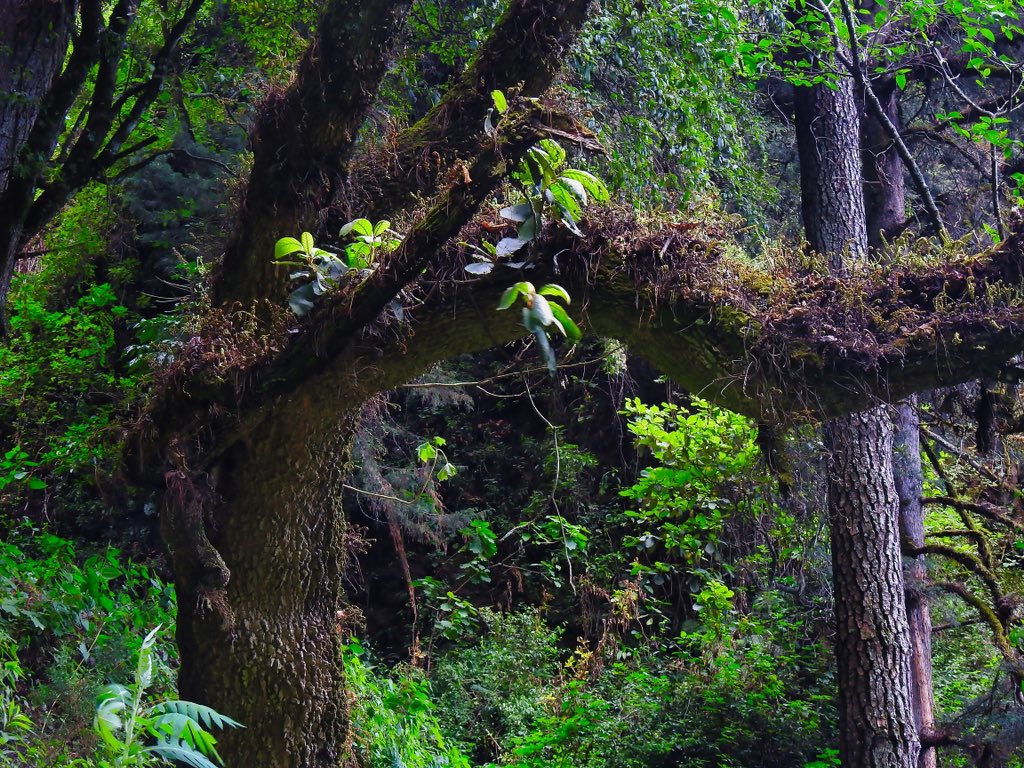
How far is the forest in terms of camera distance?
3.30m

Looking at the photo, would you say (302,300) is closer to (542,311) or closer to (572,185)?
(572,185)

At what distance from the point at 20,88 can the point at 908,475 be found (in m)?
6.61

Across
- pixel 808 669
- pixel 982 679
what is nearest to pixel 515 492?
pixel 808 669

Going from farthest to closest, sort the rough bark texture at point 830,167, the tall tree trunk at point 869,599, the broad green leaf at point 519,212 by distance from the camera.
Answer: the rough bark texture at point 830,167 < the tall tree trunk at point 869,599 < the broad green leaf at point 519,212

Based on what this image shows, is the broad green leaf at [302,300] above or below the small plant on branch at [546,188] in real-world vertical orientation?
below

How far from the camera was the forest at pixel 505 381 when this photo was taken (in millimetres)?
3303

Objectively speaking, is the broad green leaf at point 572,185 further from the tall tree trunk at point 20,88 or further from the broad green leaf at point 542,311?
the tall tree trunk at point 20,88

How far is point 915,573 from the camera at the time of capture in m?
7.20

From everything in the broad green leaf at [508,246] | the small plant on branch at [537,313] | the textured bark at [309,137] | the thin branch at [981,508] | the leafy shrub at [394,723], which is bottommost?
the leafy shrub at [394,723]

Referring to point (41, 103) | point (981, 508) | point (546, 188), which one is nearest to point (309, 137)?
point (41, 103)

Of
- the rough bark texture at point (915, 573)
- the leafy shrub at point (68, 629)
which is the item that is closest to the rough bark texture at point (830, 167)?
the rough bark texture at point (915, 573)

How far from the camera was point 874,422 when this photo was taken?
6.62m

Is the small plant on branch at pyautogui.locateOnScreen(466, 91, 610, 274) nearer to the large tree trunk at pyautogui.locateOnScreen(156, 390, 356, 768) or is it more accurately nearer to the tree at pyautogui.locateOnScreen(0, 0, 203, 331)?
the large tree trunk at pyautogui.locateOnScreen(156, 390, 356, 768)

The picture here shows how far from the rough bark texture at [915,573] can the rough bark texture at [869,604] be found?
1.61ft
